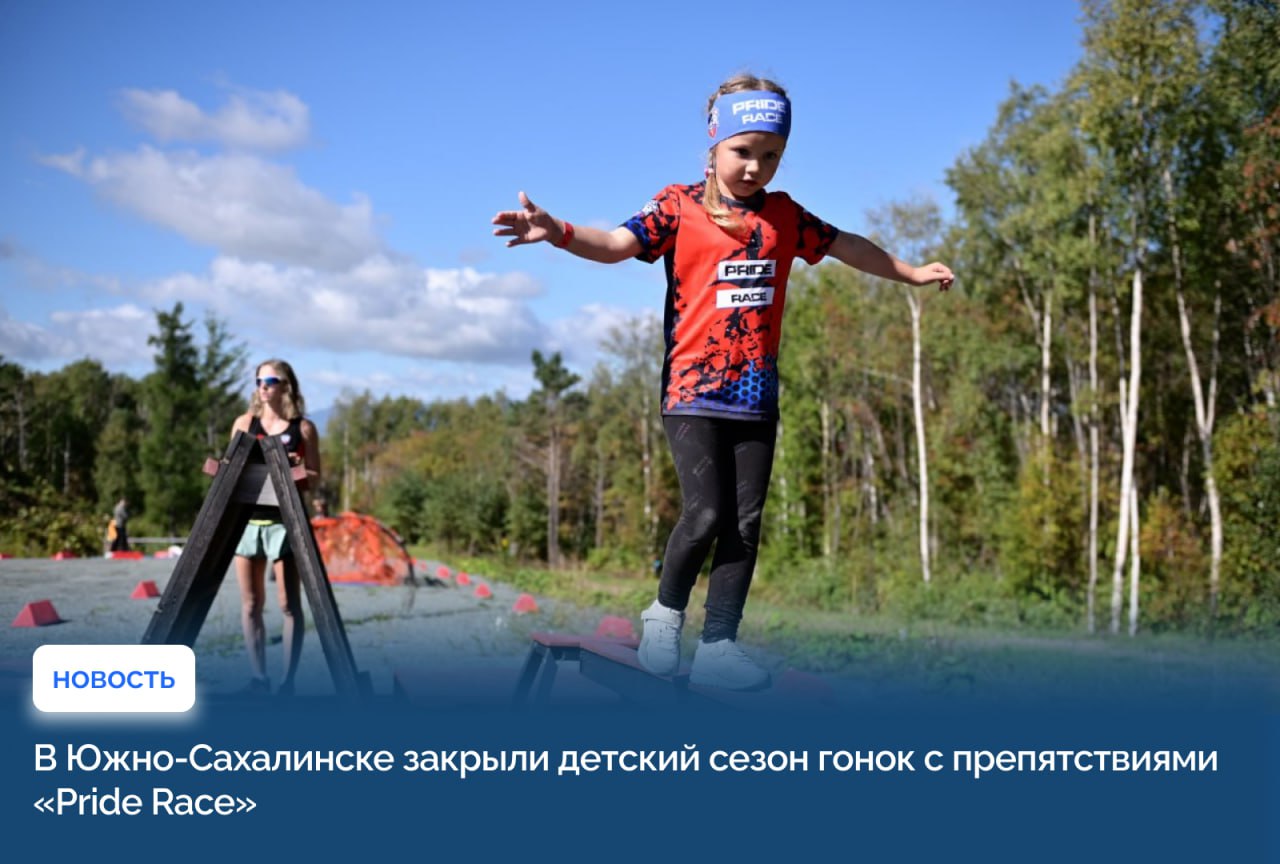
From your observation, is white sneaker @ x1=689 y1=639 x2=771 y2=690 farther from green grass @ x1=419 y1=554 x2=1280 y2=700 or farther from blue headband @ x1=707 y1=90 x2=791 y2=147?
blue headband @ x1=707 y1=90 x2=791 y2=147

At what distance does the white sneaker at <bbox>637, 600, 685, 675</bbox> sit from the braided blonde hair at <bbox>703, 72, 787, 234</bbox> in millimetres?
1378

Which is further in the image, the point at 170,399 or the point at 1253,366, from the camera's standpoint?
the point at 170,399

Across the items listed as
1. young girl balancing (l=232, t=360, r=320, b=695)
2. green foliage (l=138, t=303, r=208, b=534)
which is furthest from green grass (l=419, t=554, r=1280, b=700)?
green foliage (l=138, t=303, r=208, b=534)

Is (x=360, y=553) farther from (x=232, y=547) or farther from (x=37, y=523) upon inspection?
(x=232, y=547)

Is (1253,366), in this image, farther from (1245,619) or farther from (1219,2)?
(1219,2)

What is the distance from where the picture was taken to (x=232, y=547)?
452cm

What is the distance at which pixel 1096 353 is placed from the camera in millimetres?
29312

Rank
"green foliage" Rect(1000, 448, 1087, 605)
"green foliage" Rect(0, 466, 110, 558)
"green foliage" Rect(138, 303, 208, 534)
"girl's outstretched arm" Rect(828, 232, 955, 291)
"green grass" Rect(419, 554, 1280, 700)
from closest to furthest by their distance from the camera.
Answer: "girl's outstretched arm" Rect(828, 232, 955, 291), "green grass" Rect(419, 554, 1280, 700), "green foliage" Rect(0, 466, 110, 558), "green foliage" Rect(1000, 448, 1087, 605), "green foliage" Rect(138, 303, 208, 534)

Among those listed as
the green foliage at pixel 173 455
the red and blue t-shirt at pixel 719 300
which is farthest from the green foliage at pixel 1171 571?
the green foliage at pixel 173 455

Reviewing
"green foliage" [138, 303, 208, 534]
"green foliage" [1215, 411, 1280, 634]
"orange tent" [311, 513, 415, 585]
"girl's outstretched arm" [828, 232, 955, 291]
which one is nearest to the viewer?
"girl's outstretched arm" [828, 232, 955, 291]

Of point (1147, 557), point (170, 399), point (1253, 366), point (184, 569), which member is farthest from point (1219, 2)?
point (170, 399)

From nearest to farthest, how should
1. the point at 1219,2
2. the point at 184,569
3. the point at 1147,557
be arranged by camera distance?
the point at 184,569
the point at 1219,2
the point at 1147,557

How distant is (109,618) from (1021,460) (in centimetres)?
3044

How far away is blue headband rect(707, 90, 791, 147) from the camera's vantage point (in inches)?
143
